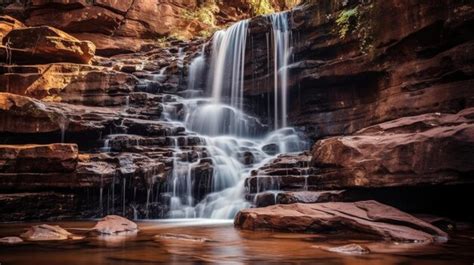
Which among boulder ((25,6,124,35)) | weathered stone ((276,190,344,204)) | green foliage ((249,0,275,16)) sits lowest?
weathered stone ((276,190,344,204))

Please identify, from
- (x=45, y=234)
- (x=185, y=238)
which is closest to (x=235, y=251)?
(x=185, y=238)

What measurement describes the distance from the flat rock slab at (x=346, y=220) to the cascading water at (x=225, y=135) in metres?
2.70

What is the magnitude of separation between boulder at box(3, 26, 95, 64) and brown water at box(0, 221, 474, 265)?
41.5 ft

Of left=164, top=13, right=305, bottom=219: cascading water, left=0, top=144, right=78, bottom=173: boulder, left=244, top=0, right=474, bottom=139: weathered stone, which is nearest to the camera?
left=0, top=144, right=78, bottom=173: boulder

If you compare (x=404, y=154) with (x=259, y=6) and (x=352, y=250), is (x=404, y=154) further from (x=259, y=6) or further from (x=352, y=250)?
(x=259, y=6)

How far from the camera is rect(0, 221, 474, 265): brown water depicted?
4.50 metres

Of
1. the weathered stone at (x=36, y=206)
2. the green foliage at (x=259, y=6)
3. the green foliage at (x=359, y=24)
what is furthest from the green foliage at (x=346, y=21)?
the green foliage at (x=259, y=6)

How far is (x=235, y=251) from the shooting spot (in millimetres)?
5180

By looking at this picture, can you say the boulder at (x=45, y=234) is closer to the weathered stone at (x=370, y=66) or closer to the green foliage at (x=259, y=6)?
the weathered stone at (x=370, y=66)

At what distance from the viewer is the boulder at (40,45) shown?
54.8 ft

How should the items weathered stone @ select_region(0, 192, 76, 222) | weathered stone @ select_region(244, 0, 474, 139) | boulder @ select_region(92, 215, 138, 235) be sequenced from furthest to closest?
weathered stone @ select_region(244, 0, 474, 139) < weathered stone @ select_region(0, 192, 76, 222) < boulder @ select_region(92, 215, 138, 235)

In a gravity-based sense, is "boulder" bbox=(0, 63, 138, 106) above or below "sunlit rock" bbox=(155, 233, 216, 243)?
above

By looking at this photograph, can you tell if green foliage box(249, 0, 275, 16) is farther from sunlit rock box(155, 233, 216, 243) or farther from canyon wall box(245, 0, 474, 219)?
sunlit rock box(155, 233, 216, 243)

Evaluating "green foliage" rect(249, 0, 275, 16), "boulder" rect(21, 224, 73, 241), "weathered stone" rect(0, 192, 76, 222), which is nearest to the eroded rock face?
"boulder" rect(21, 224, 73, 241)
